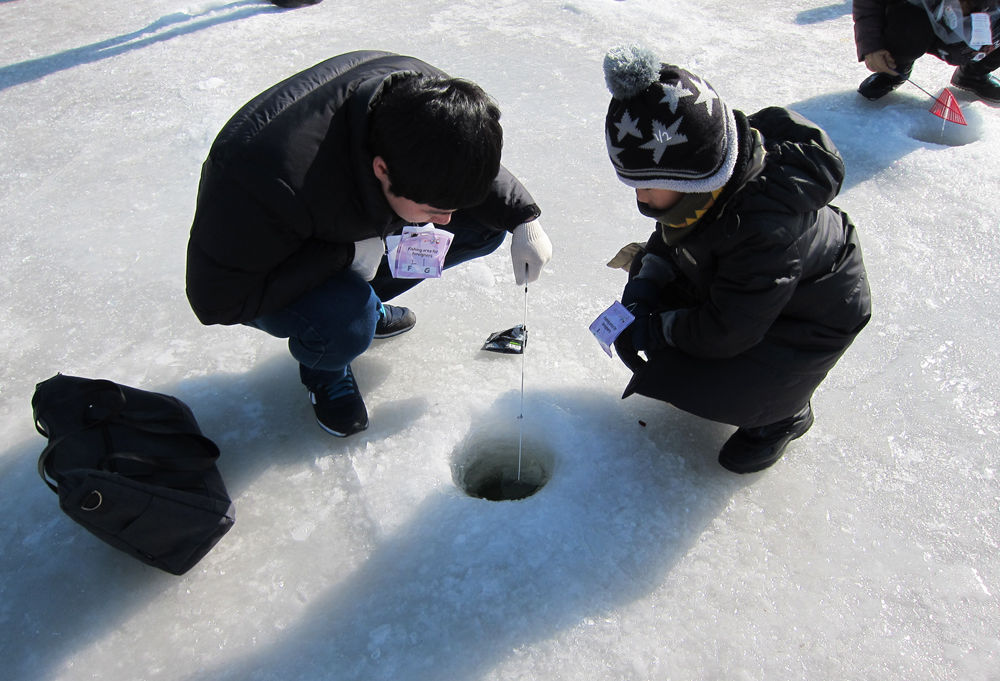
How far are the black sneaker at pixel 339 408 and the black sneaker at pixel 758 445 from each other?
0.99 m

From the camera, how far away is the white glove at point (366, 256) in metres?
1.85

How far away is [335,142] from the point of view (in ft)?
5.12

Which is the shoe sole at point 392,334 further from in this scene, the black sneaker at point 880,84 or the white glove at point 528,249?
the black sneaker at point 880,84

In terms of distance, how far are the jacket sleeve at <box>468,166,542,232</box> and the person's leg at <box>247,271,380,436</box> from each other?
16.6 inches

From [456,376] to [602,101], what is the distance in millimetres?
1991

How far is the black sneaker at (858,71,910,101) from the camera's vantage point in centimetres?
332

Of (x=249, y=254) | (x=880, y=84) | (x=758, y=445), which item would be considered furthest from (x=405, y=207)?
(x=880, y=84)

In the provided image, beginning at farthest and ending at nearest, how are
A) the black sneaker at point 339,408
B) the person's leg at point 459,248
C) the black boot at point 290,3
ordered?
the black boot at point 290,3 < the person's leg at point 459,248 < the black sneaker at point 339,408

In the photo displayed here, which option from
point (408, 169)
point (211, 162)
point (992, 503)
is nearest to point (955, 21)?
point (992, 503)

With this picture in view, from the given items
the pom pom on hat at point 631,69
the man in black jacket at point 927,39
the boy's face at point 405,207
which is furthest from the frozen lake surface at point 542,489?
the pom pom on hat at point 631,69

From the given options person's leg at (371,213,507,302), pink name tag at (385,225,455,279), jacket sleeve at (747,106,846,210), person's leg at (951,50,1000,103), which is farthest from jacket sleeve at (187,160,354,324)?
person's leg at (951,50,1000,103)

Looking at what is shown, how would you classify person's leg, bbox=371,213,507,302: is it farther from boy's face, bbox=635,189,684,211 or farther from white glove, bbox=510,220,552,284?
boy's face, bbox=635,189,684,211

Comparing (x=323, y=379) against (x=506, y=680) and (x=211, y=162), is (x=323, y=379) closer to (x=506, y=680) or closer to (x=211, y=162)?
(x=211, y=162)

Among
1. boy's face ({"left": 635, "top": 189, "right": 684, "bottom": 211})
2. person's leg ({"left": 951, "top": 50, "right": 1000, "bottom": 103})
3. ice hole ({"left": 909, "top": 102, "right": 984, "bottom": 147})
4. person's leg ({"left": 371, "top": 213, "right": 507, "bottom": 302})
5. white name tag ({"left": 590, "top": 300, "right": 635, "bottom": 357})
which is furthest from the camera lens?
person's leg ({"left": 951, "top": 50, "right": 1000, "bottom": 103})
